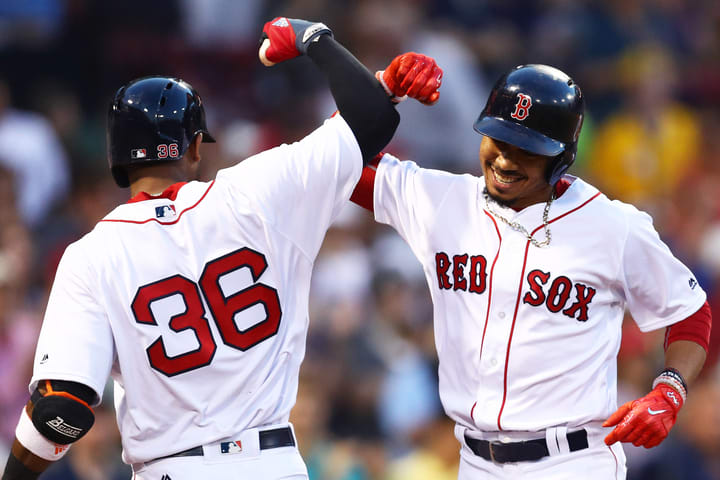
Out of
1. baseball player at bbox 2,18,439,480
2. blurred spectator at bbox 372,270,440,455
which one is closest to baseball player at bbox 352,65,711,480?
baseball player at bbox 2,18,439,480

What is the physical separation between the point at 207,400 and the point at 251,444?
0.58 ft

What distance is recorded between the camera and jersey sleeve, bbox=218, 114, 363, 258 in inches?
120

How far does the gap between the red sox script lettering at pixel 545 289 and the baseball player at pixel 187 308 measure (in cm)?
51

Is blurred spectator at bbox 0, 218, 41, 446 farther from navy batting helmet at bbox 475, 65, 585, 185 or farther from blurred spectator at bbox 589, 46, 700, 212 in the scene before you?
blurred spectator at bbox 589, 46, 700, 212

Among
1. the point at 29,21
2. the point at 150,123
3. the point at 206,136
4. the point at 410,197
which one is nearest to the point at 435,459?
the point at 410,197

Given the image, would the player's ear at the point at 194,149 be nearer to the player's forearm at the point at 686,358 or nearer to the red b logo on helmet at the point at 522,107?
the red b logo on helmet at the point at 522,107

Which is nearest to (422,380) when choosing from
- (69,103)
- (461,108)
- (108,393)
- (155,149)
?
(108,393)

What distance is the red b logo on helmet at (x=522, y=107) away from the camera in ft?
11.1

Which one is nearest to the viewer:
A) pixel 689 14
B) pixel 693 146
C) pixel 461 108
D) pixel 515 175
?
pixel 515 175

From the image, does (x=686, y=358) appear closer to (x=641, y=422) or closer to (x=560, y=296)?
(x=641, y=422)

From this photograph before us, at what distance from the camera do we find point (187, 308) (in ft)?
9.76

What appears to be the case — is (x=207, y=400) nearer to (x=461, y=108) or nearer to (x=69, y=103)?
(x=69, y=103)

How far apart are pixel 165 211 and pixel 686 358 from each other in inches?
68.0

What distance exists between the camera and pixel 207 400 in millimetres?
3012
